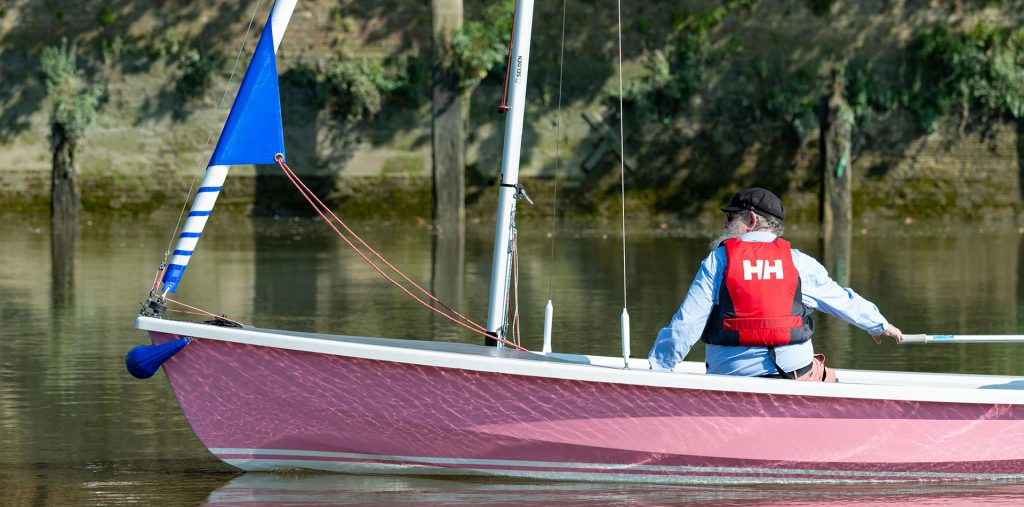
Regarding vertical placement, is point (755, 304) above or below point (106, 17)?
below

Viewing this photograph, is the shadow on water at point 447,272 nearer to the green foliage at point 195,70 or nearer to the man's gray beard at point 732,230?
the green foliage at point 195,70

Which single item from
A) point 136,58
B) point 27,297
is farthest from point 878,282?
point 136,58

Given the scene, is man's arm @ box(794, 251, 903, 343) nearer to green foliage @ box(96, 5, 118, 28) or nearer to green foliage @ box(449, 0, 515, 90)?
green foliage @ box(449, 0, 515, 90)

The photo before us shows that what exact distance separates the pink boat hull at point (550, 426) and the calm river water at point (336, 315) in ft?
0.33

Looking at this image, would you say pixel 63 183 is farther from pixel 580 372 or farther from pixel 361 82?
pixel 580 372

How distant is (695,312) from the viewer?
6.94 metres

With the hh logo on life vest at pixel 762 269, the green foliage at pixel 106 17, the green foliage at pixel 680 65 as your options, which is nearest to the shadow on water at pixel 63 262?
the green foliage at pixel 106 17

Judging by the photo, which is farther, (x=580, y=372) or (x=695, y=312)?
(x=695, y=312)

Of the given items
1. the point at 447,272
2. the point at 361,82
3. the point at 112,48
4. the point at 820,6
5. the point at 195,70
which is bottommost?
the point at 447,272

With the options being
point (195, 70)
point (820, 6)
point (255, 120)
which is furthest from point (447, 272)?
point (820, 6)

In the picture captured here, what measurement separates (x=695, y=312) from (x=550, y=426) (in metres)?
0.77

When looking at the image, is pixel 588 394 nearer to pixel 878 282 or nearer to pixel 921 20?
pixel 878 282

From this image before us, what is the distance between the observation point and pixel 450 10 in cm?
2455

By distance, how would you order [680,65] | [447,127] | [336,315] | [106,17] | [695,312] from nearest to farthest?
[695,312] → [336,315] → [447,127] → [106,17] → [680,65]
